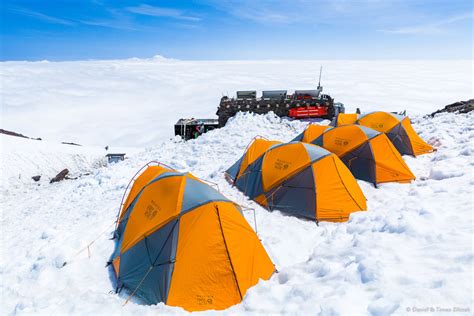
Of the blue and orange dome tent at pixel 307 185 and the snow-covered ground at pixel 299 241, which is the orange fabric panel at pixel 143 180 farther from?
the blue and orange dome tent at pixel 307 185

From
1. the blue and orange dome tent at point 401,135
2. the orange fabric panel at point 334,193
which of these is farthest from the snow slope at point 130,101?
the orange fabric panel at point 334,193

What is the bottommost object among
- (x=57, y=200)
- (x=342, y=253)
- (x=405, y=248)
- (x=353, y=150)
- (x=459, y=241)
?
(x=57, y=200)

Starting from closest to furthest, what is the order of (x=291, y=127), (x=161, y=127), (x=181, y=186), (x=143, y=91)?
(x=181, y=186), (x=291, y=127), (x=161, y=127), (x=143, y=91)

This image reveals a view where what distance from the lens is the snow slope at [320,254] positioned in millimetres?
3982

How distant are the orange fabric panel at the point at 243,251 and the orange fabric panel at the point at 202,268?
14cm

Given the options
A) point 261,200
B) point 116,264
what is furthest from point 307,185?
point 116,264

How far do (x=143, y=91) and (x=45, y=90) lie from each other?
46938 millimetres

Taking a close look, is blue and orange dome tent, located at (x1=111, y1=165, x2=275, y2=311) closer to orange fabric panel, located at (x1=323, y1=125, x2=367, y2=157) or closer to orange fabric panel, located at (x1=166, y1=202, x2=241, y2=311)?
orange fabric panel, located at (x1=166, y1=202, x2=241, y2=311)

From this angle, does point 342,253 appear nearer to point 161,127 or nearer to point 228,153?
point 228,153

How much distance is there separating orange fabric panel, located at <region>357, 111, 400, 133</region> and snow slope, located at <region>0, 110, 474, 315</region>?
2.31 meters

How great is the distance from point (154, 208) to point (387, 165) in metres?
8.22

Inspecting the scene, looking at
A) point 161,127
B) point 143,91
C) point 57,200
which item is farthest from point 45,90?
point 57,200

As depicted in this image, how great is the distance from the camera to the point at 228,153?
46.5 feet

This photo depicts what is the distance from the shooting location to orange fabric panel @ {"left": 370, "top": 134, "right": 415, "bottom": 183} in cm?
991
